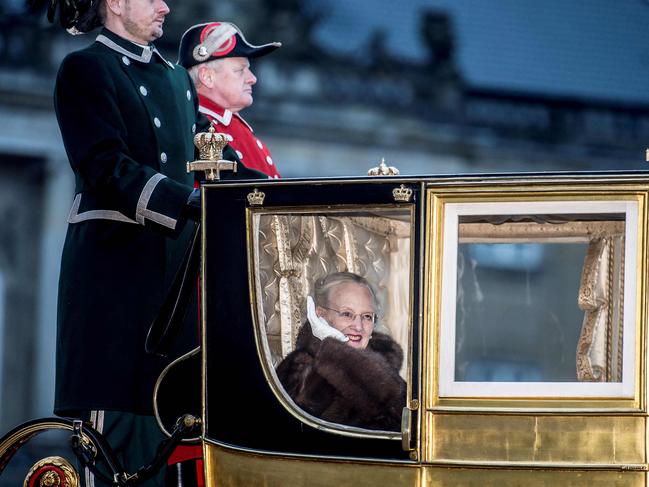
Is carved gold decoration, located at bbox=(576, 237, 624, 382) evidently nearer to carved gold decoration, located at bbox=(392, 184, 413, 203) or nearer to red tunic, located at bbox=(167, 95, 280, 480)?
carved gold decoration, located at bbox=(392, 184, 413, 203)

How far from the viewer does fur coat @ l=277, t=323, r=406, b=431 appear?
725 cm

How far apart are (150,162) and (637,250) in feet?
6.55

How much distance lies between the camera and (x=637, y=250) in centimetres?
710

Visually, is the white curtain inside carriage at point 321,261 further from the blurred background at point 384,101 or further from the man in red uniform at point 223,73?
the blurred background at point 384,101

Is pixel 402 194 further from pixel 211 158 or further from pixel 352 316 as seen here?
pixel 211 158

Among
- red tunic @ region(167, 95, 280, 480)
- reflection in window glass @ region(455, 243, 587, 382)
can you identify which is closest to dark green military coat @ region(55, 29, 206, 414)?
red tunic @ region(167, 95, 280, 480)

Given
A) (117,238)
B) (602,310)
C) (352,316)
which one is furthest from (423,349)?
(117,238)

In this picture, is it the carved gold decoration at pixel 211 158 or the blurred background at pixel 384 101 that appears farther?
the blurred background at pixel 384 101

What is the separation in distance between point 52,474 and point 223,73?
1938mm

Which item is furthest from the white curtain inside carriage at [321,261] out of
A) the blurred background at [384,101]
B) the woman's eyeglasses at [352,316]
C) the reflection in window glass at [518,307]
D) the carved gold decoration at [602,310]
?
the blurred background at [384,101]

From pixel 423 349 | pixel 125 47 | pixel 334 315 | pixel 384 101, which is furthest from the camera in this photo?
pixel 384 101

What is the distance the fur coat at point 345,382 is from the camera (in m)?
7.25

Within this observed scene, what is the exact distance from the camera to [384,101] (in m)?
41.0

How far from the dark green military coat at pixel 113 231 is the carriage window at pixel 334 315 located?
17.3 inches
